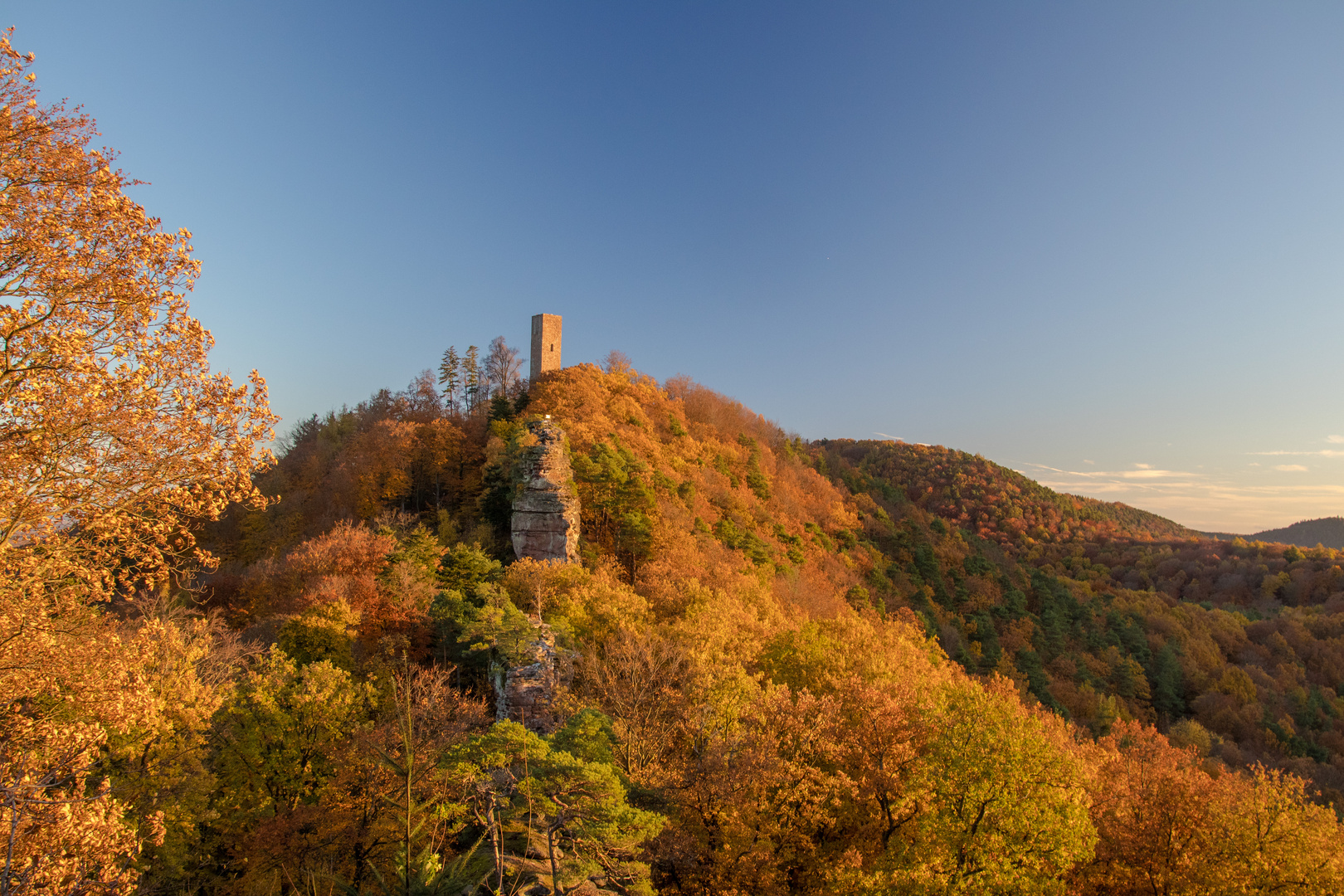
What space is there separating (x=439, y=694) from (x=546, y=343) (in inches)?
1521

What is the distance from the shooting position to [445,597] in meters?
24.6

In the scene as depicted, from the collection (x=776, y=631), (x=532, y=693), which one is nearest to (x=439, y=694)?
(x=532, y=693)

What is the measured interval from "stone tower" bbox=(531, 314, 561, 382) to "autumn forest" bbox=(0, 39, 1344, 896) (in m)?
8.51

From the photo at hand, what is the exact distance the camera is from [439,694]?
19453 millimetres

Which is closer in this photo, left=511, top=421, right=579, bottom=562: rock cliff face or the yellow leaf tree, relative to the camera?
the yellow leaf tree

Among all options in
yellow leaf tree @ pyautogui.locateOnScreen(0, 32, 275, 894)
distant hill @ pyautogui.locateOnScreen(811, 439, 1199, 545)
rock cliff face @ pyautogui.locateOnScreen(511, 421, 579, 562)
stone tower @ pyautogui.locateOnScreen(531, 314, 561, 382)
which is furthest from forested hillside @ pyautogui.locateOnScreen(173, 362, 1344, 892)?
distant hill @ pyautogui.locateOnScreen(811, 439, 1199, 545)

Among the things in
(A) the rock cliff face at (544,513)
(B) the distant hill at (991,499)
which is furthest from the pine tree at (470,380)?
(B) the distant hill at (991,499)

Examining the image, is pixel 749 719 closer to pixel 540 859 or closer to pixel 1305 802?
pixel 540 859

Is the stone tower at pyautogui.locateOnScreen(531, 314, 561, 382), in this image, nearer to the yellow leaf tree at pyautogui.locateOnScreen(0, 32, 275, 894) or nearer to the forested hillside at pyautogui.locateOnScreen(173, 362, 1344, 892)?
the forested hillside at pyautogui.locateOnScreen(173, 362, 1344, 892)

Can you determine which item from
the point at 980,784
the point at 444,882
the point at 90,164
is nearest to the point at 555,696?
the point at 444,882

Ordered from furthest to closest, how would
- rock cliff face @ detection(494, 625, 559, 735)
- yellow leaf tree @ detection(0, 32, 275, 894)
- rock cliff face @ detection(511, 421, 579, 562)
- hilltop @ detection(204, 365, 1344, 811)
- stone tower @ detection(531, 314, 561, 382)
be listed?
stone tower @ detection(531, 314, 561, 382)
hilltop @ detection(204, 365, 1344, 811)
rock cliff face @ detection(511, 421, 579, 562)
rock cliff face @ detection(494, 625, 559, 735)
yellow leaf tree @ detection(0, 32, 275, 894)

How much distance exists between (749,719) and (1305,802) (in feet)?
55.7

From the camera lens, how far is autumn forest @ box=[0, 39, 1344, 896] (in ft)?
25.6

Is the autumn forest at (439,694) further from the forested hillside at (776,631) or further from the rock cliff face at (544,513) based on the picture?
the rock cliff face at (544,513)
